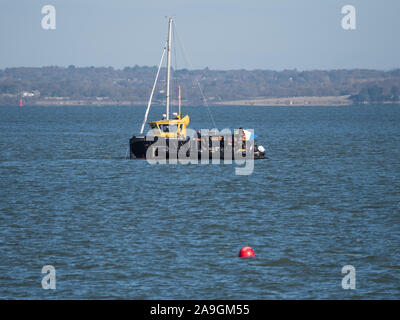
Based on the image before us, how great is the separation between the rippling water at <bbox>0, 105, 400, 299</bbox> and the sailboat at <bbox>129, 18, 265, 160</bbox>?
1.99 meters

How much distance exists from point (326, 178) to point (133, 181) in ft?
52.2

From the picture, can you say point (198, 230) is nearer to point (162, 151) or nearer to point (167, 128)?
point (167, 128)

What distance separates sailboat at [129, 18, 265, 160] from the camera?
6831 cm

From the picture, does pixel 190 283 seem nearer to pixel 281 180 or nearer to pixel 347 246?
pixel 347 246

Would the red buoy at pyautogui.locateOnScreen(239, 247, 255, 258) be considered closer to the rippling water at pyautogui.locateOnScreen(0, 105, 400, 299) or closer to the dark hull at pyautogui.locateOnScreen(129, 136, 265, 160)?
the rippling water at pyautogui.locateOnScreen(0, 105, 400, 299)

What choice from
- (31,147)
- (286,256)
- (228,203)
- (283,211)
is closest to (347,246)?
(286,256)

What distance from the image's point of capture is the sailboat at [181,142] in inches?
2689

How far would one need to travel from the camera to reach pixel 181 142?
226 feet

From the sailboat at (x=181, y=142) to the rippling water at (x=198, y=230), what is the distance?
78.4 inches

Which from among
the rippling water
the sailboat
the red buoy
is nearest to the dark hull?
the sailboat

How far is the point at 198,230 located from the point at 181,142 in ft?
106

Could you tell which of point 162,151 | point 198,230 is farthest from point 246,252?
point 162,151

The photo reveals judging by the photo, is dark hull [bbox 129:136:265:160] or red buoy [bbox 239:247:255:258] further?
dark hull [bbox 129:136:265:160]

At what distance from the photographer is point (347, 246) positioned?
32.9m
